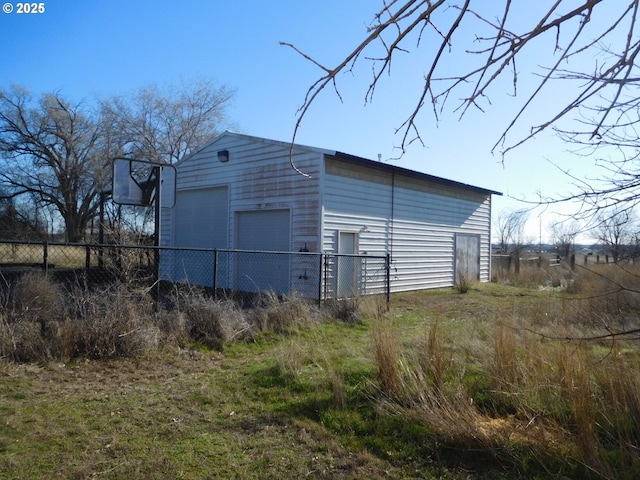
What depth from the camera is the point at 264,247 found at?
1414cm

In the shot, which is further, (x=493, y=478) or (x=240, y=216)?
(x=240, y=216)

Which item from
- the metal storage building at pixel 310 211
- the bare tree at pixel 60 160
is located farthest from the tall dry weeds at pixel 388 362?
the bare tree at pixel 60 160

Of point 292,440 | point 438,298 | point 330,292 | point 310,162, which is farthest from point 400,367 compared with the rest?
point 438,298

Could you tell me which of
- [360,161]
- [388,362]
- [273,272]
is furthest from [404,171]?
[388,362]

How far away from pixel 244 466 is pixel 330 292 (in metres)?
9.23

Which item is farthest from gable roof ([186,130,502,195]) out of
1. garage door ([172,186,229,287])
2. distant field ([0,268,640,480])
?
distant field ([0,268,640,480])

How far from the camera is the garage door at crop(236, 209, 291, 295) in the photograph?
13523mm

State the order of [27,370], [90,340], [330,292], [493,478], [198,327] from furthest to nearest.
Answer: [330,292] → [198,327] → [90,340] → [27,370] → [493,478]

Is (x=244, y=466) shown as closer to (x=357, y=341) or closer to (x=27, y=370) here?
(x=27, y=370)

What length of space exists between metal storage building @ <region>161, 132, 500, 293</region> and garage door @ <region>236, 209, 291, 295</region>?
0.03 metres

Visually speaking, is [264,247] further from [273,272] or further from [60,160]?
[60,160]

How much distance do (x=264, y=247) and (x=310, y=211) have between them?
2.13 meters

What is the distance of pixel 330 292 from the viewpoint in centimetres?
1260

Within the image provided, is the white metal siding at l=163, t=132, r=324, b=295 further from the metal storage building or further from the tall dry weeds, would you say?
the tall dry weeds
